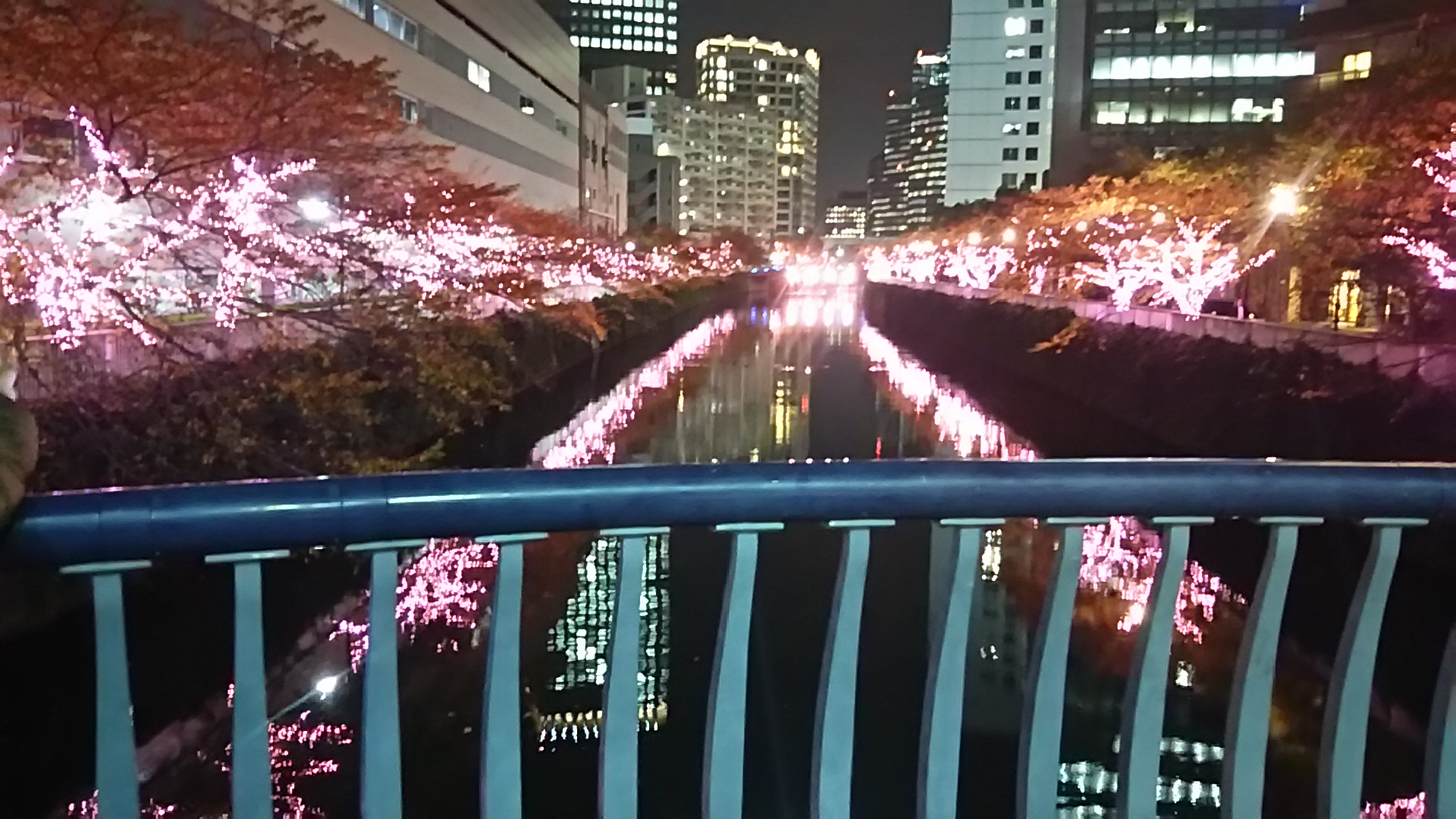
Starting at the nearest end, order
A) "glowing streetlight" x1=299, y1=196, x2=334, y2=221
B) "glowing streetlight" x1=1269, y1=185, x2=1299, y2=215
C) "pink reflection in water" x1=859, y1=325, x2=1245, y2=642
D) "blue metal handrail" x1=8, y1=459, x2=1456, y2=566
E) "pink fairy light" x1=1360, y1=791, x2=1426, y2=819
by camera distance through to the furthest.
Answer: "blue metal handrail" x1=8, y1=459, x2=1456, y2=566
"pink fairy light" x1=1360, y1=791, x2=1426, y2=819
"pink reflection in water" x1=859, y1=325, x2=1245, y2=642
"glowing streetlight" x1=299, y1=196, x2=334, y2=221
"glowing streetlight" x1=1269, y1=185, x2=1299, y2=215

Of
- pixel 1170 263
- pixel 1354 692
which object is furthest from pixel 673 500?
pixel 1170 263

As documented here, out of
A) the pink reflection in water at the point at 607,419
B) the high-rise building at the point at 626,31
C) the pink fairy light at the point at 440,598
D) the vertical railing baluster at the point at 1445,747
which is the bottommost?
the pink reflection in water at the point at 607,419

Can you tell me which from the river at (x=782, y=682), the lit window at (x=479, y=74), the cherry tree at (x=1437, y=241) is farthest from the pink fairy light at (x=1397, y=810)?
the lit window at (x=479, y=74)

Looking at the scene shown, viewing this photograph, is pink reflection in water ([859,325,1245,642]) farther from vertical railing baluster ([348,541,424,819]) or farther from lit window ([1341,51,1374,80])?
lit window ([1341,51,1374,80])

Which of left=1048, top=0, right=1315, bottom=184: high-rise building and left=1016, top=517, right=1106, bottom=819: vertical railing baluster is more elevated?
left=1048, top=0, right=1315, bottom=184: high-rise building

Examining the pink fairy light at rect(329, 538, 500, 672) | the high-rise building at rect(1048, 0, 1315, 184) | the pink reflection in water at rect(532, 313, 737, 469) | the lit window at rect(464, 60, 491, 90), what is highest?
the high-rise building at rect(1048, 0, 1315, 184)

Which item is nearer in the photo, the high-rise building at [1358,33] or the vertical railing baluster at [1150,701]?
the vertical railing baluster at [1150,701]

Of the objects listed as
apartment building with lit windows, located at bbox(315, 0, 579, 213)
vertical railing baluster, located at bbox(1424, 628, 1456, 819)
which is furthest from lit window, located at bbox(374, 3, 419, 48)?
vertical railing baluster, located at bbox(1424, 628, 1456, 819)

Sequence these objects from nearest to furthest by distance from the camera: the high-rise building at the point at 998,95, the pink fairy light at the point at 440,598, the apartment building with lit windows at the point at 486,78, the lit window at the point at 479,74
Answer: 1. the pink fairy light at the point at 440,598
2. the apartment building with lit windows at the point at 486,78
3. the lit window at the point at 479,74
4. the high-rise building at the point at 998,95

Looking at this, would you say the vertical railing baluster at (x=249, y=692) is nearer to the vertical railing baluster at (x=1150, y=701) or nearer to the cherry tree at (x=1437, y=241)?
the vertical railing baluster at (x=1150, y=701)
